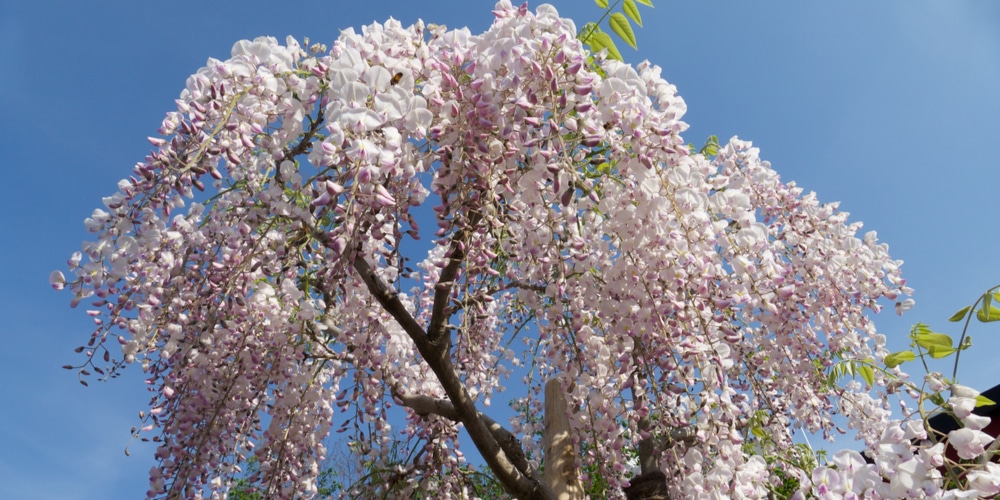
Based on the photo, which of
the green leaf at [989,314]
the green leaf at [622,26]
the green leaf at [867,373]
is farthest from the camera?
the green leaf at [867,373]

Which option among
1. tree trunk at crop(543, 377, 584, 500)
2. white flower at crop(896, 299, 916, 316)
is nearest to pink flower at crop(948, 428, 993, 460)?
tree trunk at crop(543, 377, 584, 500)

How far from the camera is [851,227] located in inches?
138

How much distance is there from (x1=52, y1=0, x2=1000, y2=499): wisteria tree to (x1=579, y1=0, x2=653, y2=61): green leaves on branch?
13cm

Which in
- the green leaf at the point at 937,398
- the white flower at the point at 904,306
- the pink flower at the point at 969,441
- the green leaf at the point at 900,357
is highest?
the white flower at the point at 904,306

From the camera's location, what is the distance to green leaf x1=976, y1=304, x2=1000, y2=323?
1.86 m

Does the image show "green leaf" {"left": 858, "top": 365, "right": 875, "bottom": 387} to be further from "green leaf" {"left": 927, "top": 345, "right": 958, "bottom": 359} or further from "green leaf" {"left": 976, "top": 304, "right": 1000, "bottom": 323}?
"green leaf" {"left": 976, "top": 304, "right": 1000, "bottom": 323}

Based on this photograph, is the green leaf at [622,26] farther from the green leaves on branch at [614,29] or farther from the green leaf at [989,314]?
the green leaf at [989,314]

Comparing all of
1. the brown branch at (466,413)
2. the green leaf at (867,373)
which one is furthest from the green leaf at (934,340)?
the brown branch at (466,413)

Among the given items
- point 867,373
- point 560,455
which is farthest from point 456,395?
point 867,373

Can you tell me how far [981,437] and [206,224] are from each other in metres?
2.62

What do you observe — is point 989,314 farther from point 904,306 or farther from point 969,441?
point 904,306

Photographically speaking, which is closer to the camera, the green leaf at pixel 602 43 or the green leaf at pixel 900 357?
the green leaf at pixel 900 357

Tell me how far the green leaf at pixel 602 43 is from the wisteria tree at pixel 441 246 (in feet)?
0.36

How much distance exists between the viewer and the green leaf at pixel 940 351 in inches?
78.8
